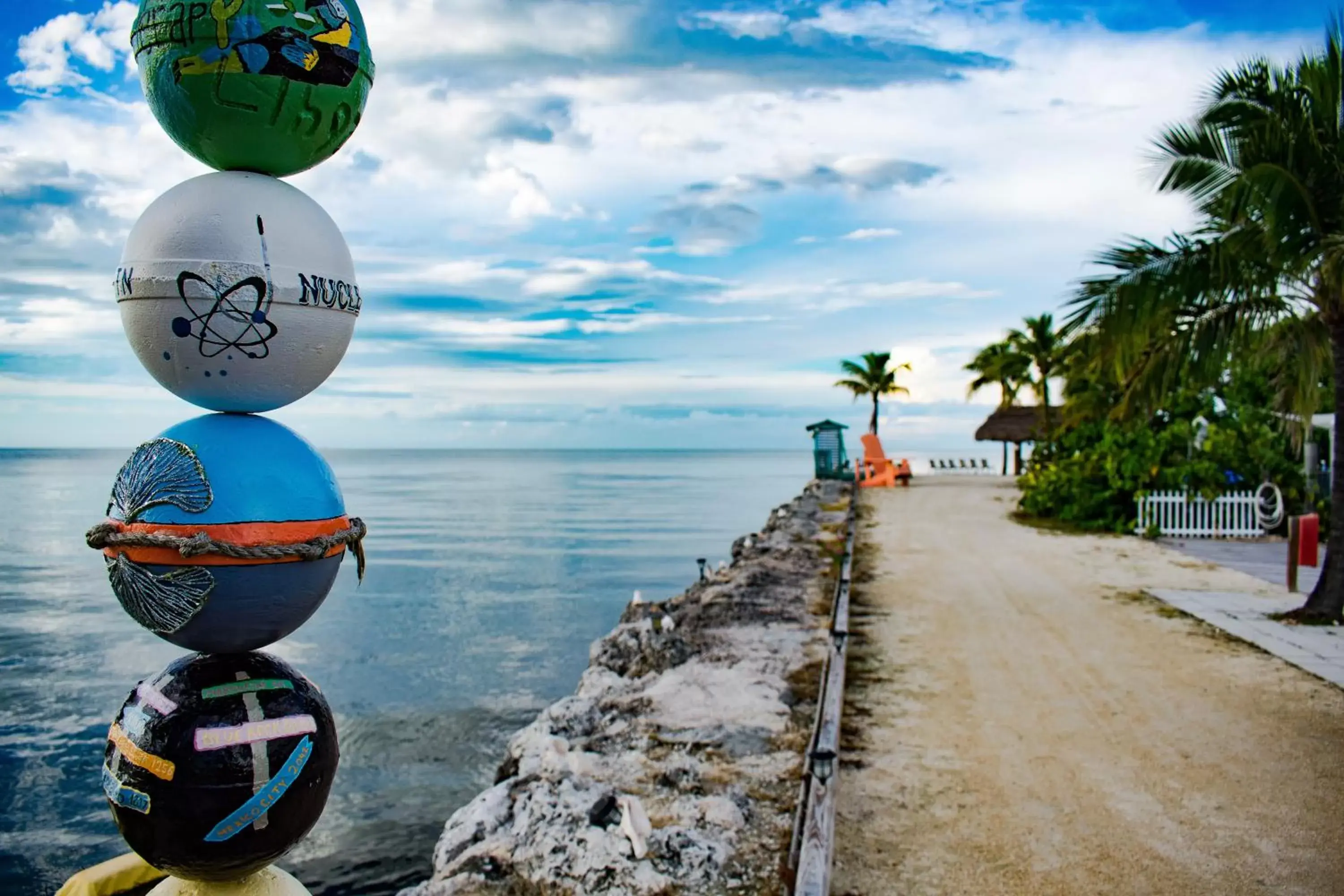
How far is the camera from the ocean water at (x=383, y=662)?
28.4 ft

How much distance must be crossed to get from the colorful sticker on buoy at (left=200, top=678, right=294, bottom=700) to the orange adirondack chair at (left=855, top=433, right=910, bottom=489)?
32.3m

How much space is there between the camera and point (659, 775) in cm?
582

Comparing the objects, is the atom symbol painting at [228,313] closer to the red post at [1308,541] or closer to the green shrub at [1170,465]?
the red post at [1308,541]

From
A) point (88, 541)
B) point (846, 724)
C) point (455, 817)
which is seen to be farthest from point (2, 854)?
point (88, 541)

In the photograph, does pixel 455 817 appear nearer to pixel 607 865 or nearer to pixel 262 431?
pixel 607 865

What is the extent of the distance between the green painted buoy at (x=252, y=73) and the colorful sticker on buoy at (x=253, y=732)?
4.72ft

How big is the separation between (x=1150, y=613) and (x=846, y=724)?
20.3 feet

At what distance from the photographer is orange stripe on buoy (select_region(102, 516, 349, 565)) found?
2.31 m

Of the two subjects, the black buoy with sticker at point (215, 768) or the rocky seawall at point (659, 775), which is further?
the rocky seawall at point (659, 775)

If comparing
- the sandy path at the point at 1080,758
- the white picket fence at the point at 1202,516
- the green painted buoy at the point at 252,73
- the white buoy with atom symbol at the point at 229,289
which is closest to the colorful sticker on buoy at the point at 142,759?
the white buoy with atom symbol at the point at 229,289

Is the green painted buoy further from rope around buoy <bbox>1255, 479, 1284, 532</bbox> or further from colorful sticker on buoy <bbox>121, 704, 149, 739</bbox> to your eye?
rope around buoy <bbox>1255, 479, 1284, 532</bbox>

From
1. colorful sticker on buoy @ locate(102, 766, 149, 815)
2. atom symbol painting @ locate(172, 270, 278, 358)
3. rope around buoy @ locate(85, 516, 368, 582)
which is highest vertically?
atom symbol painting @ locate(172, 270, 278, 358)

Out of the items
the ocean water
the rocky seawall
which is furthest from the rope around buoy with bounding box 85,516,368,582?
the ocean water

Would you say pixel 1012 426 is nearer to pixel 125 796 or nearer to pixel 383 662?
pixel 383 662
